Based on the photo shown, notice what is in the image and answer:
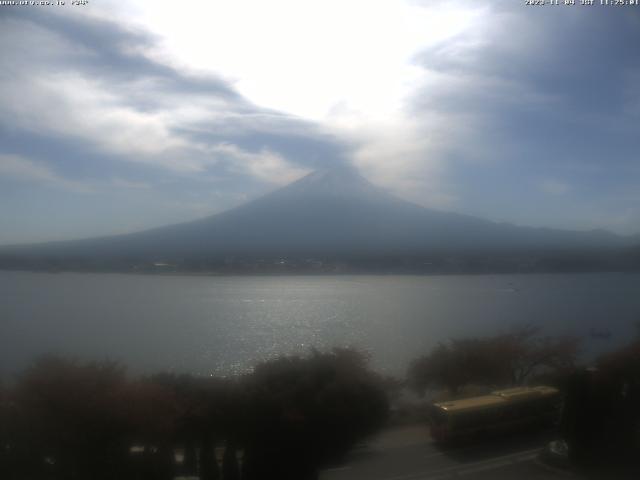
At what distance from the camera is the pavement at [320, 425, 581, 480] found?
245 cm

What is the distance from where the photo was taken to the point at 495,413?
2.70 meters

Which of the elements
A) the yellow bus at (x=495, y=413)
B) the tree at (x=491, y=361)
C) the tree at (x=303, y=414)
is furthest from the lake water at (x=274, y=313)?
the yellow bus at (x=495, y=413)

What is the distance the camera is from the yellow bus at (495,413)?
2631 mm

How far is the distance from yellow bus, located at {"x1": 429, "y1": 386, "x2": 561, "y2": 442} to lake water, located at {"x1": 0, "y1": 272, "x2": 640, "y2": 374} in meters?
0.35

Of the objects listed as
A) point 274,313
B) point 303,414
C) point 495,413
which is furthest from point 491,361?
point 274,313

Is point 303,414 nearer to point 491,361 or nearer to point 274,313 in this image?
point 491,361

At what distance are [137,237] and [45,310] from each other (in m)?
1.27

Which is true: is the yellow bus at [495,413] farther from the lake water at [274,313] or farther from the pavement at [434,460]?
the lake water at [274,313]

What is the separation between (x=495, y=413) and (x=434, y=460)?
43cm

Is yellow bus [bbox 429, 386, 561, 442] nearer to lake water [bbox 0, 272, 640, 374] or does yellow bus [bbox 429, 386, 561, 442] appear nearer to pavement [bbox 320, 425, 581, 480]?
pavement [bbox 320, 425, 581, 480]

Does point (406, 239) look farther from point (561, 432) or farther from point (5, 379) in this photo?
point (5, 379)

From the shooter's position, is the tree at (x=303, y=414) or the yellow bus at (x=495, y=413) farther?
the yellow bus at (x=495, y=413)

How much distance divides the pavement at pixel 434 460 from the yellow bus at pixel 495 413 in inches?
2.6

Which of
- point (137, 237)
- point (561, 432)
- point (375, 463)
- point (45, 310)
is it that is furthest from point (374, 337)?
point (137, 237)
